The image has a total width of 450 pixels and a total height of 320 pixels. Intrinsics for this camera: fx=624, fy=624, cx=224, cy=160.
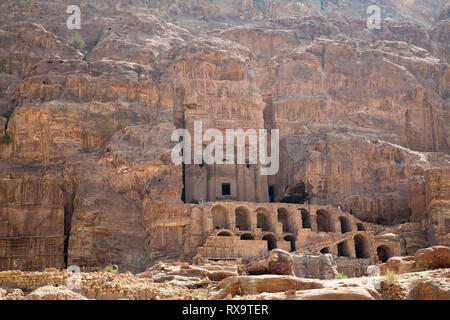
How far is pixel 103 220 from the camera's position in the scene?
5394 cm

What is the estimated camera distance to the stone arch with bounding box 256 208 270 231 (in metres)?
58.1

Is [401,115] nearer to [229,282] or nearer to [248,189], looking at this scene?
[248,189]

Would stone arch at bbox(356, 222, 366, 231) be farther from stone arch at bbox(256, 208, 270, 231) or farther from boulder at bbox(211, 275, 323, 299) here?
boulder at bbox(211, 275, 323, 299)

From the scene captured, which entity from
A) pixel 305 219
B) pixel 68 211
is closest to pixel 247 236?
pixel 305 219

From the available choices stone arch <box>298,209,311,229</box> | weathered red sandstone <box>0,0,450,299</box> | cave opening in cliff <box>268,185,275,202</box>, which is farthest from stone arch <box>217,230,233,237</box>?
cave opening in cliff <box>268,185,275,202</box>

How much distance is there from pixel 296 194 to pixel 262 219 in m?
9.58

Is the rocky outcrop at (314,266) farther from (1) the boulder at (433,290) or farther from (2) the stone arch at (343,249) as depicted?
(1) the boulder at (433,290)

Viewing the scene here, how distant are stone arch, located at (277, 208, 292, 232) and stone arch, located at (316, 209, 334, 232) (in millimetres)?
3475

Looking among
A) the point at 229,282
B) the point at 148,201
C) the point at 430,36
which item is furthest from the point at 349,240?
the point at 430,36

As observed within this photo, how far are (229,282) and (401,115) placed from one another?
5083cm

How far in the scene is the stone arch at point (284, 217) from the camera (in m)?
59.0

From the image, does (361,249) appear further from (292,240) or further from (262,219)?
(262,219)

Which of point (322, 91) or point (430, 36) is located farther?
point (430, 36)
